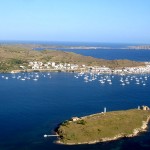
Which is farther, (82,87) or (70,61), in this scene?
(70,61)

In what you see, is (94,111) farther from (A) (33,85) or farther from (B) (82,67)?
(B) (82,67)

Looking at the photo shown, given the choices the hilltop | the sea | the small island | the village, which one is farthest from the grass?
the hilltop

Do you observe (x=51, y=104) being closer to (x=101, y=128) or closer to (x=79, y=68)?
(x=101, y=128)

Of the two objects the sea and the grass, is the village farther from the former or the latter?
the grass

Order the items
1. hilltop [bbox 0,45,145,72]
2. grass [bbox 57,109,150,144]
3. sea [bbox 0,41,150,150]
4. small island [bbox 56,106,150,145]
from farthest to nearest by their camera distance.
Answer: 1. hilltop [bbox 0,45,145,72]
2. grass [bbox 57,109,150,144]
3. small island [bbox 56,106,150,145]
4. sea [bbox 0,41,150,150]

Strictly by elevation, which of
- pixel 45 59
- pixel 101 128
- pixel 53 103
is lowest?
pixel 53 103

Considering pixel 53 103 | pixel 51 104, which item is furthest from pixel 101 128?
pixel 53 103

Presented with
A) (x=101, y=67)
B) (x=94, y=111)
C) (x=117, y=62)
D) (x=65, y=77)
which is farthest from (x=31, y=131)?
(x=117, y=62)
